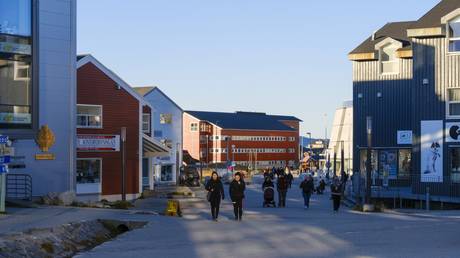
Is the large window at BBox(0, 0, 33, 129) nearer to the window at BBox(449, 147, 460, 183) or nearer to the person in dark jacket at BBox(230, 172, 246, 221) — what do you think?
the person in dark jacket at BBox(230, 172, 246, 221)

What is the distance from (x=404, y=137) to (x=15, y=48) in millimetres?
24972

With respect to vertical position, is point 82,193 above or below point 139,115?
below

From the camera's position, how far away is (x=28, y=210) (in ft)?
73.8

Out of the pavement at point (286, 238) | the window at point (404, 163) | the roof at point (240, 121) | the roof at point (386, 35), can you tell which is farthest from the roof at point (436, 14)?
the roof at point (240, 121)

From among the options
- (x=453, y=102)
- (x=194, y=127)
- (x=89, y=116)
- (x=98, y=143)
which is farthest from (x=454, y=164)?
(x=194, y=127)

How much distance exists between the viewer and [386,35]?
42656mm

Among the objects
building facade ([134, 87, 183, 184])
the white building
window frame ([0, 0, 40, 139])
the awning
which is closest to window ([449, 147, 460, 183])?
the awning

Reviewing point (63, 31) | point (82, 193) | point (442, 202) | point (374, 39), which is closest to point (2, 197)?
point (63, 31)

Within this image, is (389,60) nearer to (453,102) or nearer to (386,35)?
(386,35)

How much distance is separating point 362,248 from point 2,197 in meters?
11.1

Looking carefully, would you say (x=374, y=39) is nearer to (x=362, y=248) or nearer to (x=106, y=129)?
(x=106, y=129)

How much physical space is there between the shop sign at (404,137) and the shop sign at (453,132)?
7.03m

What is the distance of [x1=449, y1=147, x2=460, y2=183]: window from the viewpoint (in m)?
33.6

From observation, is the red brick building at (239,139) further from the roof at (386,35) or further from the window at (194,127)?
the roof at (386,35)
